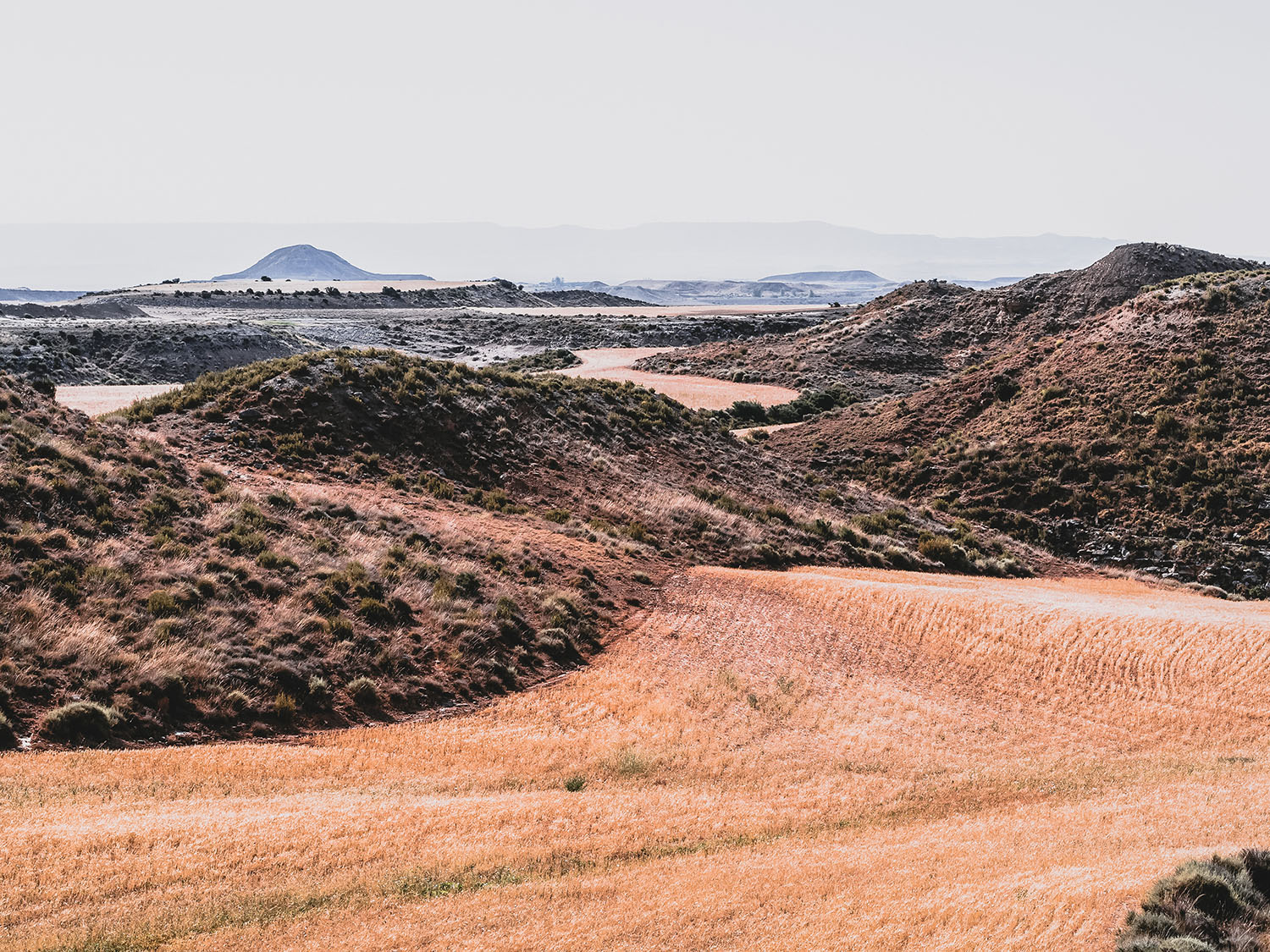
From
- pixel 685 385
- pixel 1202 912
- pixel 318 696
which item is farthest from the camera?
pixel 685 385

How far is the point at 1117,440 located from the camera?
122ft

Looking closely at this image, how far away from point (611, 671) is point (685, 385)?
4810cm

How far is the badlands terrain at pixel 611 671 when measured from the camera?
8.15 meters

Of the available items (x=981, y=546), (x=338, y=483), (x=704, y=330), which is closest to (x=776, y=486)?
(x=981, y=546)

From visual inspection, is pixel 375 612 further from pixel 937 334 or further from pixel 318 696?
pixel 937 334

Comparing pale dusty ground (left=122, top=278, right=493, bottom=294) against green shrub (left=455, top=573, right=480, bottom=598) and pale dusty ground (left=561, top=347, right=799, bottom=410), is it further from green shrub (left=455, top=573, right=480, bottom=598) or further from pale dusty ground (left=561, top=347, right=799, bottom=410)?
green shrub (left=455, top=573, right=480, bottom=598)

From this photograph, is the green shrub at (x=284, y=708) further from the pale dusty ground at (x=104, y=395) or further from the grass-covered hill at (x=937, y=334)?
the grass-covered hill at (x=937, y=334)

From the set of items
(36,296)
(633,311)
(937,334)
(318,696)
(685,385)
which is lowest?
(318,696)

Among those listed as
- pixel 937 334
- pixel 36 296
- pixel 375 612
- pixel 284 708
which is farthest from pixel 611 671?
pixel 36 296

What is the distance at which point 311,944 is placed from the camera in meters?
7.39

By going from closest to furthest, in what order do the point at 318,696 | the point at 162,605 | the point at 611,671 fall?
the point at 318,696
the point at 162,605
the point at 611,671

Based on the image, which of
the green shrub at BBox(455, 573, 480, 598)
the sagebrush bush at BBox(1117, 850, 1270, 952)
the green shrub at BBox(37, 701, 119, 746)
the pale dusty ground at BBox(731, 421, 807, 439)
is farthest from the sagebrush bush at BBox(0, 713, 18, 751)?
the pale dusty ground at BBox(731, 421, 807, 439)

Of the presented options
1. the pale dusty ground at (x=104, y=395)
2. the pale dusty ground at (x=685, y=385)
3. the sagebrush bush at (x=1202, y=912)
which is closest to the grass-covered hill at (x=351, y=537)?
the pale dusty ground at (x=104, y=395)

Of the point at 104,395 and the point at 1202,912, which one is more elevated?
the point at 104,395
